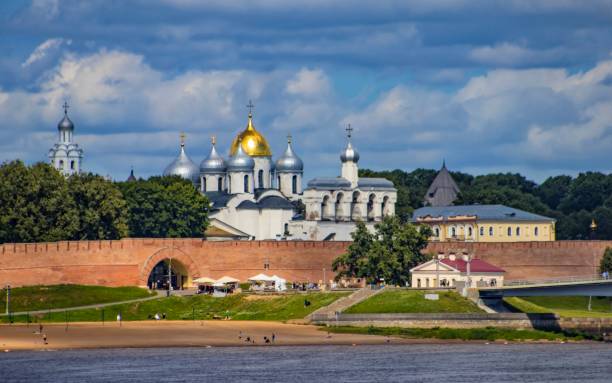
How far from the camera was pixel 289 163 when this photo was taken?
174 metres

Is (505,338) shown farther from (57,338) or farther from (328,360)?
(57,338)

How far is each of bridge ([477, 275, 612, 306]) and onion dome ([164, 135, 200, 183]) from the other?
60.9 m

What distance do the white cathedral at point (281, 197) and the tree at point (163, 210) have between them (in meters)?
4.57

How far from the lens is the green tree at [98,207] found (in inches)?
5477

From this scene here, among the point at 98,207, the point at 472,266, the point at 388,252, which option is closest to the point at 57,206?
the point at 98,207

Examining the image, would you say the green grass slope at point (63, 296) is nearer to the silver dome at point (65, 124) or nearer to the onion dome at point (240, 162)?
the onion dome at point (240, 162)

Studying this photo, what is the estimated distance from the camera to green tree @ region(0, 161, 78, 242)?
135m

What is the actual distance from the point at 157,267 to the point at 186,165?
32824mm

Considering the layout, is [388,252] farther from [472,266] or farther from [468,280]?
[468,280]

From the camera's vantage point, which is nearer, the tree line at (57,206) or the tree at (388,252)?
the tree at (388,252)

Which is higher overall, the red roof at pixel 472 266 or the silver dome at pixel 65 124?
the silver dome at pixel 65 124

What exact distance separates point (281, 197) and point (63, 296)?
42773 millimetres

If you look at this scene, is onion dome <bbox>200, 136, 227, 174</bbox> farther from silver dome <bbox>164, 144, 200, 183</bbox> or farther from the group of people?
the group of people

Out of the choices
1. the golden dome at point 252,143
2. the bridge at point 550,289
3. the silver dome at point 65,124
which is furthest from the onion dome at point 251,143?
the bridge at point 550,289
